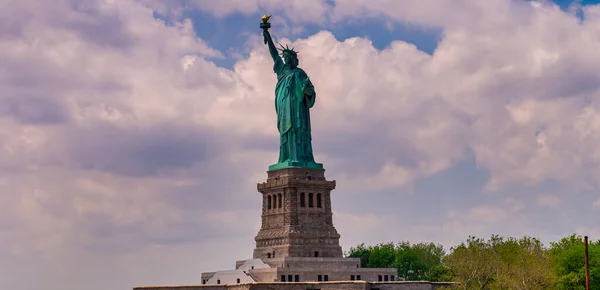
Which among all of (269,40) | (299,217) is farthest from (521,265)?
(269,40)

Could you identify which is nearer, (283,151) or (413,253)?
(283,151)

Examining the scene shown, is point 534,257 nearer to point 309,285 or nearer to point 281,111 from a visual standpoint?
point 309,285

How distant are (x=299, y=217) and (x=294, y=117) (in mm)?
9658

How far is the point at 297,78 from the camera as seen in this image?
100 m

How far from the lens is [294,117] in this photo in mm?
99062

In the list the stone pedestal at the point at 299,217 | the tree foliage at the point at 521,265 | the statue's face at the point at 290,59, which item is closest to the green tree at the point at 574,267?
the tree foliage at the point at 521,265

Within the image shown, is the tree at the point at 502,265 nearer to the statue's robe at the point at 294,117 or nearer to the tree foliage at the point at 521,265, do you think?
the tree foliage at the point at 521,265

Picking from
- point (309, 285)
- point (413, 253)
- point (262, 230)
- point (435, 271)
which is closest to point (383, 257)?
point (413, 253)

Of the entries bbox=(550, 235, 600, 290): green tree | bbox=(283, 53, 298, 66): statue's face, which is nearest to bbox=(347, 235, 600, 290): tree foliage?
bbox=(550, 235, 600, 290): green tree

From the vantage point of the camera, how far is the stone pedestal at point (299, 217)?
313ft

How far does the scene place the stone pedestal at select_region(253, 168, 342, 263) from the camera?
313 ft

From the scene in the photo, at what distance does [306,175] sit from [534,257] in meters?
22.1

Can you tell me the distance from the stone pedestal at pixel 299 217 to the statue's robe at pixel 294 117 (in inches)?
74.3

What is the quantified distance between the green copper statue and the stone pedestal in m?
1.40
